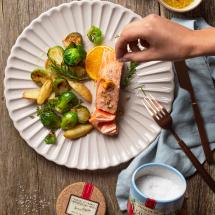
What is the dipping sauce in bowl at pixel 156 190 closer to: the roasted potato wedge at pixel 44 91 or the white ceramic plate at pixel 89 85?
the white ceramic plate at pixel 89 85

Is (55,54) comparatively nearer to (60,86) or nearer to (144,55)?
(60,86)

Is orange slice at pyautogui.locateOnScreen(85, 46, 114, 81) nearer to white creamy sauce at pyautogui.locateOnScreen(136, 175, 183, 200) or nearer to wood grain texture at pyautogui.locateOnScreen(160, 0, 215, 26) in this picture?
wood grain texture at pyautogui.locateOnScreen(160, 0, 215, 26)

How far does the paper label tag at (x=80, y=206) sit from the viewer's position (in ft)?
6.82

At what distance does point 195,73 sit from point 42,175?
738 mm

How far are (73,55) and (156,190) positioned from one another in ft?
1.95

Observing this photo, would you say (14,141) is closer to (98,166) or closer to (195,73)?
(98,166)

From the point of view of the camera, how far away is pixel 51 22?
2.11m

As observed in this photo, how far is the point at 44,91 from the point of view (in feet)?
6.70

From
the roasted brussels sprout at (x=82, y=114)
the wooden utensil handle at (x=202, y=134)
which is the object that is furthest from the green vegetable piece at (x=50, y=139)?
the wooden utensil handle at (x=202, y=134)

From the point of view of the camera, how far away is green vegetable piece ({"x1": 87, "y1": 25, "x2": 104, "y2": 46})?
209 cm

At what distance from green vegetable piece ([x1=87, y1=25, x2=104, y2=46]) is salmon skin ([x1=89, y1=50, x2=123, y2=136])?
0.07 m

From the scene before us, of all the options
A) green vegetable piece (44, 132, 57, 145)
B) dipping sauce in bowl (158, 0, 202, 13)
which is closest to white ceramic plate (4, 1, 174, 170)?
green vegetable piece (44, 132, 57, 145)

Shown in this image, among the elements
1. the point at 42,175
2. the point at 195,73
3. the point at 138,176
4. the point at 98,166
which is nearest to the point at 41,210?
the point at 42,175

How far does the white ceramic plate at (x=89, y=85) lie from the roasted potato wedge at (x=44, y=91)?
51 mm
